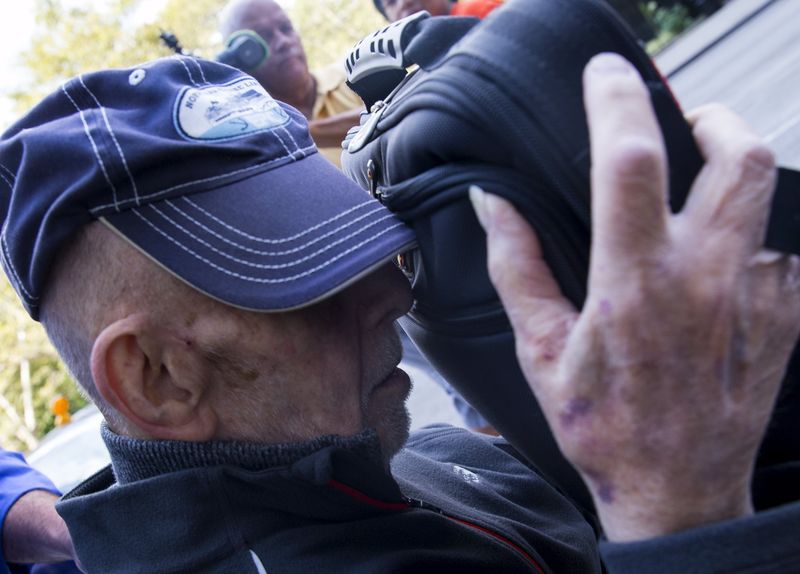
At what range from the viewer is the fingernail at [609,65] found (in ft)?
2.69

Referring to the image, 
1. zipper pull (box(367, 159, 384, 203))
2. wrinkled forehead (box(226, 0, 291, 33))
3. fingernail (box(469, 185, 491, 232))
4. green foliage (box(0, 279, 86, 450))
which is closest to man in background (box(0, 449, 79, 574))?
zipper pull (box(367, 159, 384, 203))

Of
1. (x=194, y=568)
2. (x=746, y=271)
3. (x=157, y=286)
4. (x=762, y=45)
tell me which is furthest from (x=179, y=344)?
(x=762, y=45)

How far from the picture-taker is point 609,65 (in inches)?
32.6

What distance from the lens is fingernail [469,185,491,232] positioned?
92cm

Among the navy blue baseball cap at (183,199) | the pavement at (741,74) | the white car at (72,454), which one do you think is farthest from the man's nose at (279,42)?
the white car at (72,454)

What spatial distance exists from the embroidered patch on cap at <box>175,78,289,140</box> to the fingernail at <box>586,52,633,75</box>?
65 cm

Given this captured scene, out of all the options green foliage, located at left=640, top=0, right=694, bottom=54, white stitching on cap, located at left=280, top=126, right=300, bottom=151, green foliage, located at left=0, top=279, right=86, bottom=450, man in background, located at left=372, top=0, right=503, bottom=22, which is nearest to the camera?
white stitching on cap, located at left=280, top=126, right=300, bottom=151

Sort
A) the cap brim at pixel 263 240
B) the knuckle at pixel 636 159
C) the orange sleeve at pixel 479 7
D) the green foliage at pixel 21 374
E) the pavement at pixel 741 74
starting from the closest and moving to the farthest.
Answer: the knuckle at pixel 636 159, the cap brim at pixel 263 240, the orange sleeve at pixel 479 7, the pavement at pixel 741 74, the green foliage at pixel 21 374

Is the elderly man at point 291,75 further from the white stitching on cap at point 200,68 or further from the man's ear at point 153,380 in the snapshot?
the man's ear at point 153,380

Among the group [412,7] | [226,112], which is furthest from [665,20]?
[226,112]

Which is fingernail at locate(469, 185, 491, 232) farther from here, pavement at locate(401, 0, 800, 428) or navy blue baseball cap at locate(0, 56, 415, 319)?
pavement at locate(401, 0, 800, 428)

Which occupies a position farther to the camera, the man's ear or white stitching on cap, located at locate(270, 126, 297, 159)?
white stitching on cap, located at locate(270, 126, 297, 159)

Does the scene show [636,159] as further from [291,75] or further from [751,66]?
[751,66]

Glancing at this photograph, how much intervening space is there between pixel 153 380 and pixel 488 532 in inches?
23.2
